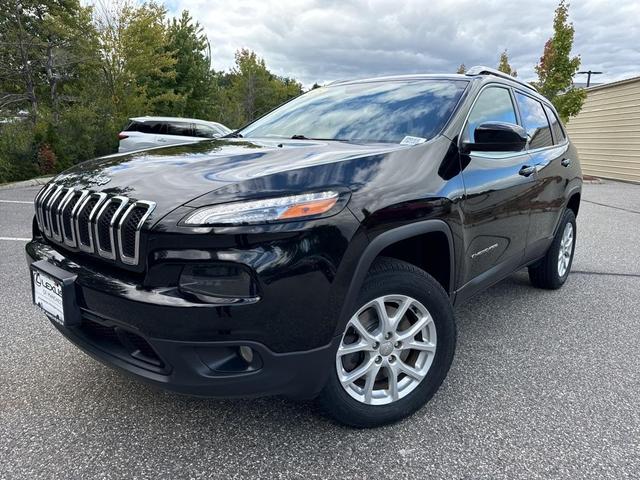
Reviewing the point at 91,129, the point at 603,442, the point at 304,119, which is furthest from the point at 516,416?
the point at 91,129

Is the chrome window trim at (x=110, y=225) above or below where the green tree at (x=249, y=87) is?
below

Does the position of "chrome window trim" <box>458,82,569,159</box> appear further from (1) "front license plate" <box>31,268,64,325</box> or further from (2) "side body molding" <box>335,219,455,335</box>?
(1) "front license plate" <box>31,268,64,325</box>

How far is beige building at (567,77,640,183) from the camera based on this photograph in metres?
15.4

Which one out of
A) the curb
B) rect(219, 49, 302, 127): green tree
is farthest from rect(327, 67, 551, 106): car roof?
rect(219, 49, 302, 127): green tree

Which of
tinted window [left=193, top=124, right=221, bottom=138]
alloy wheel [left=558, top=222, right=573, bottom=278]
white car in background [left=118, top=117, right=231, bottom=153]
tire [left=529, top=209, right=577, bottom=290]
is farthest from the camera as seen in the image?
tinted window [left=193, top=124, right=221, bottom=138]

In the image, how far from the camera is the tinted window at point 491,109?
267 cm

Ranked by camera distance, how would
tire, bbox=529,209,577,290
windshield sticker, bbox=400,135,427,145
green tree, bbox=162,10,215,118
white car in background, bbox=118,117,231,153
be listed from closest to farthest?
windshield sticker, bbox=400,135,427,145 < tire, bbox=529,209,577,290 < white car in background, bbox=118,117,231,153 < green tree, bbox=162,10,215,118

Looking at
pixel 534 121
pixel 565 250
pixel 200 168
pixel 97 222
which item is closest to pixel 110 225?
pixel 97 222

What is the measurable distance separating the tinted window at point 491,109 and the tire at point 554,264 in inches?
48.9

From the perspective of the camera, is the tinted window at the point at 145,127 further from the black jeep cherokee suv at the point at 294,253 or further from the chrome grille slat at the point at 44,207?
the chrome grille slat at the point at 44,207

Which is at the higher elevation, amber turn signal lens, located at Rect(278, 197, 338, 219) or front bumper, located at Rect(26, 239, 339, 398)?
amber turn signal lens, located at Rect(278, 197, 338, 219)

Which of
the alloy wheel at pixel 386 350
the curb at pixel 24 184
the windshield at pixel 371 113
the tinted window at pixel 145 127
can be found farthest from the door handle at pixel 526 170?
the curb at pixel 24 184

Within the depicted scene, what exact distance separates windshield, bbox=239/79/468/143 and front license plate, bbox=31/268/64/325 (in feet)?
5.03

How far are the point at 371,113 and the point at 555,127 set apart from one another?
6.99 feet
